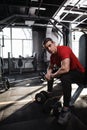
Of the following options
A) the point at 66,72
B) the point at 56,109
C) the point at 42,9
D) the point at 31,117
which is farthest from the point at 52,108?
the point at 42,9

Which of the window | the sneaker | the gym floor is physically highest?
the window

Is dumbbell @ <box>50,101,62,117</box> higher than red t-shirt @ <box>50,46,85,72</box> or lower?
lower

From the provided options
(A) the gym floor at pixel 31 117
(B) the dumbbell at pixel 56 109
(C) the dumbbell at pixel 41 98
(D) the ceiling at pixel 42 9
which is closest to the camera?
(A) the gym floor at pixel 31 117

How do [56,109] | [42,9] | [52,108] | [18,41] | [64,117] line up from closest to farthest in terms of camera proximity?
1. [64,117]
2. [56,109]
3. [52,108]
4. [42,9]
5. [18,41]

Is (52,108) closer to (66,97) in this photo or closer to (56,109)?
(56,109)

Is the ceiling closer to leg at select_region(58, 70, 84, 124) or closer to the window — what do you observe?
leg at select_region(58, 70, 84, 124)

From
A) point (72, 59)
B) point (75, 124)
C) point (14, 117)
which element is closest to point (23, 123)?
point (14, 117)

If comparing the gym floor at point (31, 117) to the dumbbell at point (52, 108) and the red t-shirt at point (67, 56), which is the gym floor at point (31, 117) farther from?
the red t-shirt at point (67, 56)

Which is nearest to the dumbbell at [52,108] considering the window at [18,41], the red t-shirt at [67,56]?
the red t-shirt at [67,56]

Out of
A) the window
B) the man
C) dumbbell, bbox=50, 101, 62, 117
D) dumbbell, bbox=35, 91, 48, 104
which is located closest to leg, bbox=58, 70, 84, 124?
the man

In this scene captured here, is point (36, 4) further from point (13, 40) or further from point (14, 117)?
point (13, 40)

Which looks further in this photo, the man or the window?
the window

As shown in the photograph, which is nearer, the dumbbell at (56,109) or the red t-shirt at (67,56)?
the red t-shirt at (67,56)

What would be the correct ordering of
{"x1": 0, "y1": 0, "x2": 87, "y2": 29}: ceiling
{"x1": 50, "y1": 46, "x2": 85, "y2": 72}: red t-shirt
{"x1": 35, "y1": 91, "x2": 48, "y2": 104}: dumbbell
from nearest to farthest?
1. {"x1": 50, "y1": 46, "x2": 85, "y2": 72}: red t-shirt
2. {"x1": 35, "y1": 91, "x2": 48, "y2": 104}: dumbbell
3. {"x1": 0, "y1": 0, "x2": 87, "y2": 29}: ceiling
